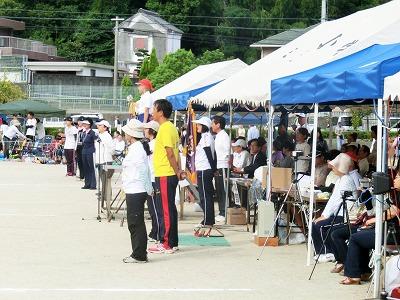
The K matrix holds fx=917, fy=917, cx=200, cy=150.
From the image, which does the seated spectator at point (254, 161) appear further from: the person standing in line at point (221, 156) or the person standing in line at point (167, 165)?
the person standing in line at point (167, 165)

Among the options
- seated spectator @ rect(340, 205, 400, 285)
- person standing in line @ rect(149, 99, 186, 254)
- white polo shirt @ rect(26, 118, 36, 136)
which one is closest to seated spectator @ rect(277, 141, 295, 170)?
person standing in line @ rect(149, 99, 186, 254)

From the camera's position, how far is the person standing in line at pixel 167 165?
41.6ft

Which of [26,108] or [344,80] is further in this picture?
[26,108]

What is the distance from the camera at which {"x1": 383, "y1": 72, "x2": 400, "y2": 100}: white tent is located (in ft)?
29.7

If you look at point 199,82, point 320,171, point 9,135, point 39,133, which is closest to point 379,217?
point 320,171

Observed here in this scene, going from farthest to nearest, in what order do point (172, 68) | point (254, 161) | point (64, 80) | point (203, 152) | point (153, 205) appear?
1. point (64, 80)
2. point (172, 68)
3. point (254, 161)
4. point (203, 152)
5. point (153, 205)

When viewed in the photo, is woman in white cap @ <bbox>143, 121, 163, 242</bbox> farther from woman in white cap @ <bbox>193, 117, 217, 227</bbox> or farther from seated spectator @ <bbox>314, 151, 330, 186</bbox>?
seated spectator @ <bbox>314, 151, 330, 186</bbox>

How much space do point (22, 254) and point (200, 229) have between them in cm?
345

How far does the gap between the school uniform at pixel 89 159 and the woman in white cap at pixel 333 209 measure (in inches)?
526

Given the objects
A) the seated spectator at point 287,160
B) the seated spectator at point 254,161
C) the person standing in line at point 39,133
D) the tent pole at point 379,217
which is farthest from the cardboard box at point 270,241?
the person standing in line at point 39,133

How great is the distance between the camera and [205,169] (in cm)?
1508

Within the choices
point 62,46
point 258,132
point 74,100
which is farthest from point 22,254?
point 62,46

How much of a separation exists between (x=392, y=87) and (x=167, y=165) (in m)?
4.42

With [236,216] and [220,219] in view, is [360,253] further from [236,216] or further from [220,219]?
[220,219]
